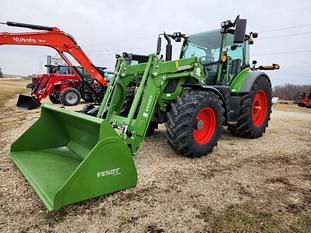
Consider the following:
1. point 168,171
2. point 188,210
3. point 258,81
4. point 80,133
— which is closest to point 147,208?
point 188,210

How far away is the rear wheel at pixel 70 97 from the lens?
11.5 m

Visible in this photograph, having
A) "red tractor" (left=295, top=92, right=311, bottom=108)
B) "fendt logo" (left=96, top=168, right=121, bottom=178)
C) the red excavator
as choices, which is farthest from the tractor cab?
"red tractor" (left=295, top=92, right=311, bottom=108)

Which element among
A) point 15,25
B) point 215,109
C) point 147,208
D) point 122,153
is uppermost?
point 15,25

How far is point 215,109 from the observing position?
13.4 feet

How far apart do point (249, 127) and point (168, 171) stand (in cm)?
A: 280

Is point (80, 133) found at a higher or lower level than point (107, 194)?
higher

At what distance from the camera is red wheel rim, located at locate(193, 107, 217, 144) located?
402cm

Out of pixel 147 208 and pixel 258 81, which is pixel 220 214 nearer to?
pixel 147 208

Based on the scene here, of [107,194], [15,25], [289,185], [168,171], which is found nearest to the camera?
[107,194]

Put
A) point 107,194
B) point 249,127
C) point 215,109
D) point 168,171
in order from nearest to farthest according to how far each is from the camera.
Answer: point 107,194 → point 168,171 → point 215,109 → point 249,127

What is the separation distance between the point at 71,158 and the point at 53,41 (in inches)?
269

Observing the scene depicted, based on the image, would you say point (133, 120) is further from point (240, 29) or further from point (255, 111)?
point (255, 111)

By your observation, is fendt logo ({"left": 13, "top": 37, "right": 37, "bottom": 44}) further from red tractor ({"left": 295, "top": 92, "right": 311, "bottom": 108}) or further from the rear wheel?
red tractor ({"left": 295, "top": 92, "right": 311, "bottom": 108})

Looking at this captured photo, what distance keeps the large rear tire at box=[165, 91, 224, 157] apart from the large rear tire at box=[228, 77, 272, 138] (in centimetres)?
133
